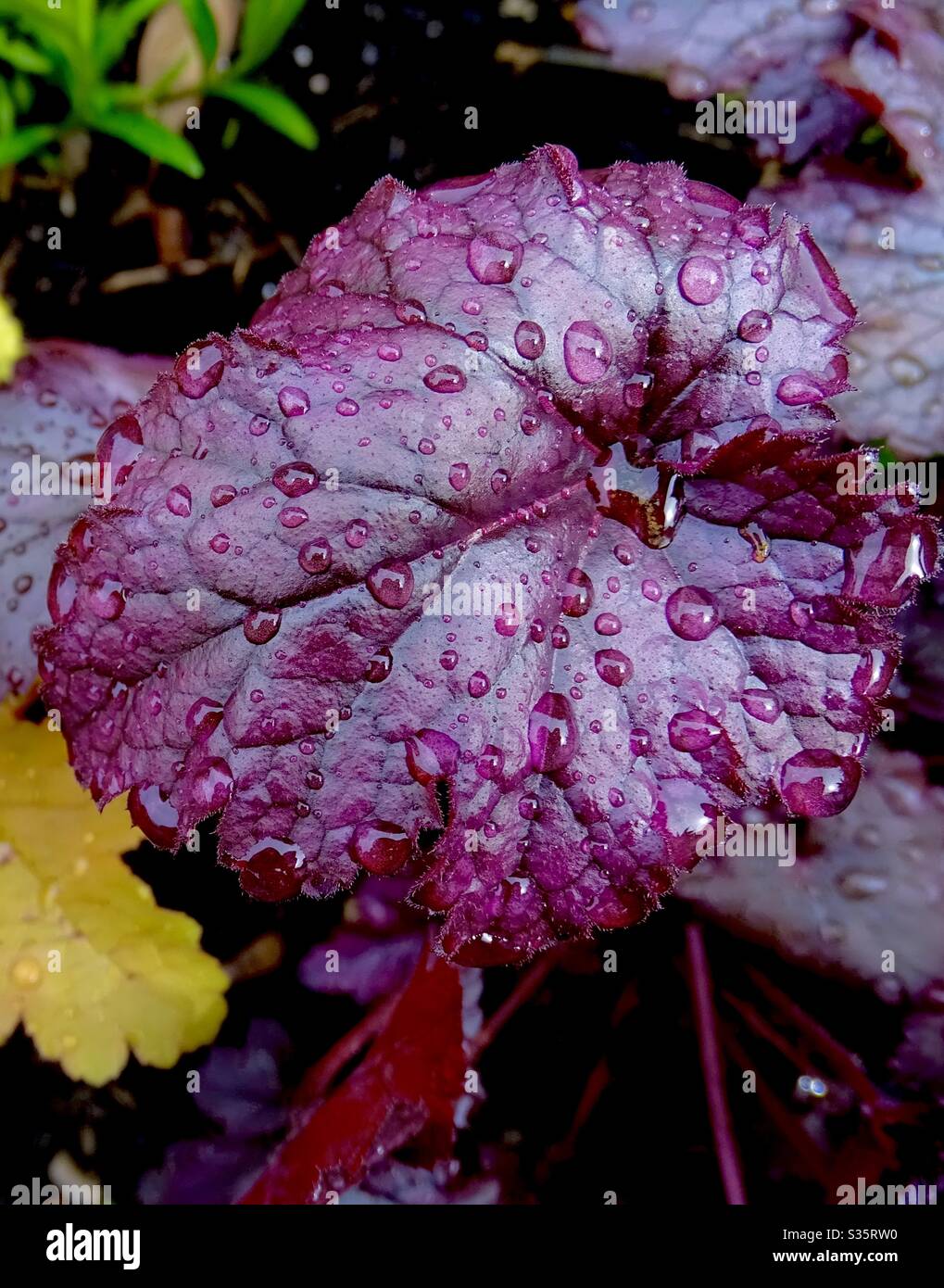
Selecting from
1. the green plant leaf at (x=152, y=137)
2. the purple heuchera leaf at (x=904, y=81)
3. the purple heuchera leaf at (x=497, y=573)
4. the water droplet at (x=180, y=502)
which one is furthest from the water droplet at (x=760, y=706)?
the green plant leaf at (x=152, y=137)

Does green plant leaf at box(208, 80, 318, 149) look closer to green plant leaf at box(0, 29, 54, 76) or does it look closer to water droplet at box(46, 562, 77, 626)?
green plant leaf at box(0, 29, 54, 76)

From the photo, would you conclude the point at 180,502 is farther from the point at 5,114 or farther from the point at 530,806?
the point at 5,114

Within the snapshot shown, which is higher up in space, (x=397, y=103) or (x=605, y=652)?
(x=397, y=103)

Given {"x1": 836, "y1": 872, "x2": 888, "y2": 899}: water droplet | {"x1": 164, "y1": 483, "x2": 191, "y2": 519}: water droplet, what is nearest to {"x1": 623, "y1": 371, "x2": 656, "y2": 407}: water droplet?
{"x1": 164, "y1": 483, "x2": 191, "y2": 519}: water droplet

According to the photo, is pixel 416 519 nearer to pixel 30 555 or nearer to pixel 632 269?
pixel 632 269

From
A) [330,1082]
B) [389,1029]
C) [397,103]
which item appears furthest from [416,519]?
[397,103]

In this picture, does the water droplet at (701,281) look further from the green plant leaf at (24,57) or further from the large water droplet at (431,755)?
the green plant leaf at (24,57)
